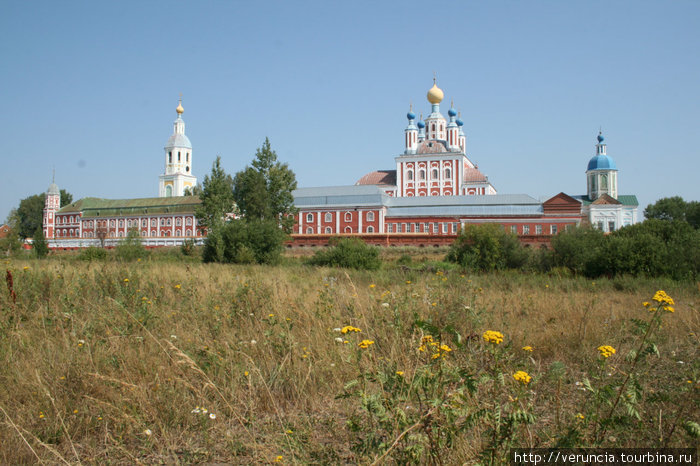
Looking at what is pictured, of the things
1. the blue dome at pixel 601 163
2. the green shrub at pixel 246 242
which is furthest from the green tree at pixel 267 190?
the blue dome at pixel 601 163

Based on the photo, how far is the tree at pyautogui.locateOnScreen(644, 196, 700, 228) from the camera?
65.2 metres

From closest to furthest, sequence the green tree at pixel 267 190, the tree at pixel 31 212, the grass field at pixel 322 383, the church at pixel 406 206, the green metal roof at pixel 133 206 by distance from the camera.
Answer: the grass field at pixel 322 383
the green tree at pixel 267 190
the church at pixel 406 206
the green metal roof at pixel 133 206
the tree at pixel 31 212

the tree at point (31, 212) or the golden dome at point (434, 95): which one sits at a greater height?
the golden dome at point (434, 95)

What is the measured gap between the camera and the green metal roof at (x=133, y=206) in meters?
64.8

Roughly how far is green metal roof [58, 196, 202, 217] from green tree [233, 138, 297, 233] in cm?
2461

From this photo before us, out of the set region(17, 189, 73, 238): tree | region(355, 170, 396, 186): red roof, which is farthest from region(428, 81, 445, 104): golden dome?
region(17, 189, 73, 238): tree

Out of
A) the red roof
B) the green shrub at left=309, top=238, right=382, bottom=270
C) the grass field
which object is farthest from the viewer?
the red roof

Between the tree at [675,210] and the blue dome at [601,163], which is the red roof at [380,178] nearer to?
the blue dome at [601,163]

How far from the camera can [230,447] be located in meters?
2.85

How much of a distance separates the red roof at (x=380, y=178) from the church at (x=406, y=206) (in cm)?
16

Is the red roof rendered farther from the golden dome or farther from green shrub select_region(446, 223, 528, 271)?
green shrub select_region(446, 223, 528, 271)

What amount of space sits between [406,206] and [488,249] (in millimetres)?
28450

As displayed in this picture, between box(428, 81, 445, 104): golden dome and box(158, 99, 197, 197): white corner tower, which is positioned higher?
box(428, 81, 445, 104): golden dome

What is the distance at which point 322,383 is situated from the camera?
3.75 meters
